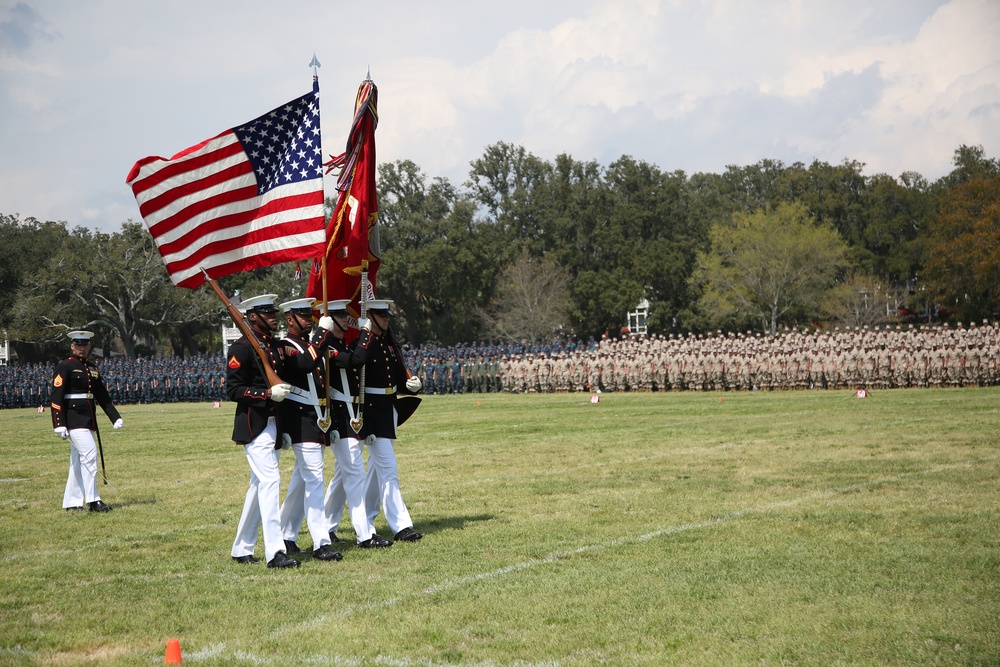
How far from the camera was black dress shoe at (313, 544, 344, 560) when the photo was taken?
29.6ft

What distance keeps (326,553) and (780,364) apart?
91.3 ft

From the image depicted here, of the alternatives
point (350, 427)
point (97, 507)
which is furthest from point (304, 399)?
point (97, 507)

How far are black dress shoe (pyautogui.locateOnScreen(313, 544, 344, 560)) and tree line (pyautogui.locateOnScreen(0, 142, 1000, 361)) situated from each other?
55.1 m

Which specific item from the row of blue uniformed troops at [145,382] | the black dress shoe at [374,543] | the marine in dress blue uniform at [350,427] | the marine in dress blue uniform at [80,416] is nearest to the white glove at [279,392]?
the marine in dress blue uniform at [350,427]

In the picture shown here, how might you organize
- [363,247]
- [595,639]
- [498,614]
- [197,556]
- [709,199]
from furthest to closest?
[709,199] < [363,247] < [197,556] < [498,614] < [595,639]

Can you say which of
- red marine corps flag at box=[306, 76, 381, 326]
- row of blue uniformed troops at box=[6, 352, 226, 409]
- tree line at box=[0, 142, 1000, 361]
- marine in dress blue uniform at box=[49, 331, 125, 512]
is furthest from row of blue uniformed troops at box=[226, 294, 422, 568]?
tree line at box=[0, 142, 1000, 361]

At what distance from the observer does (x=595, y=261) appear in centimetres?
7725

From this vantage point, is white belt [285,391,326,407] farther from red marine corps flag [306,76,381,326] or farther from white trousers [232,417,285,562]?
red marine corps flag [306,76,381,326]

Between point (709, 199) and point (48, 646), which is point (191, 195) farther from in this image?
point (709, 199)

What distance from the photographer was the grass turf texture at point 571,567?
616 cm

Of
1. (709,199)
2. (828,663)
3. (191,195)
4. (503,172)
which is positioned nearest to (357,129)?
(191,195)

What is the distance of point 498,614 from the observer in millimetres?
6848

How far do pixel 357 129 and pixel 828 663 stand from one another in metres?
8.37

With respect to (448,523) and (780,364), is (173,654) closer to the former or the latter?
(448,523)
